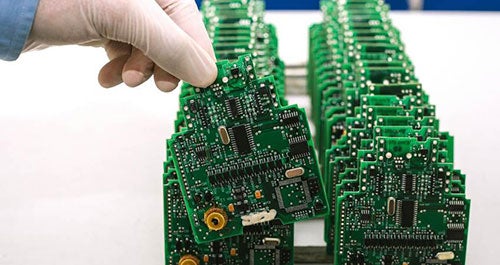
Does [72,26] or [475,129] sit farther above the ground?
[72,26]

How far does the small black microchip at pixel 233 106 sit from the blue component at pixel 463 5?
19.6 feet

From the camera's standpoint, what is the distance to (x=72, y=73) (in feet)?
21.9

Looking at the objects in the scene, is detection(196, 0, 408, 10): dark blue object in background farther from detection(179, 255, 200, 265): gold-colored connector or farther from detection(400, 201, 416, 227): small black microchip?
detection(400, 201, 416, 227): small black microchip

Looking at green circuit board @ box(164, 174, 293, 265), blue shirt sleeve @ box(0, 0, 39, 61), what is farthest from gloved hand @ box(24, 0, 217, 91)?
green circuit board @ box(164, 174, 293, 265)

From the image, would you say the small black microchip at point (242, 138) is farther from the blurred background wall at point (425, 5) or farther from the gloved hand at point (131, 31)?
the blurred background wall at point (425, 5)

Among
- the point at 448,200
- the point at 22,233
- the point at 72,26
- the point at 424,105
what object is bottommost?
the point at 22,233

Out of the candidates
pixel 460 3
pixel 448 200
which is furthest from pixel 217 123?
pixel 460 3

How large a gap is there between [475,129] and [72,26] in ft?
10.4

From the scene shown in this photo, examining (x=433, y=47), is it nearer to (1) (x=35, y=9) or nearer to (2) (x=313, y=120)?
(2) (x=313, y=120)

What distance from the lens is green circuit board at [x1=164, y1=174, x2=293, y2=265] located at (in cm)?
408

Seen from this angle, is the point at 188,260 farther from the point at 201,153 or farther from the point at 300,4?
the point at 300,4

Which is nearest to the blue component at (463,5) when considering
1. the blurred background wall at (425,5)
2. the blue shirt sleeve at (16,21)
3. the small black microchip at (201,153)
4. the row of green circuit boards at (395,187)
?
the blurred background wall at (425,5)

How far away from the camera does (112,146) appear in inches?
225

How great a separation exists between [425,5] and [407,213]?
5.89 m
